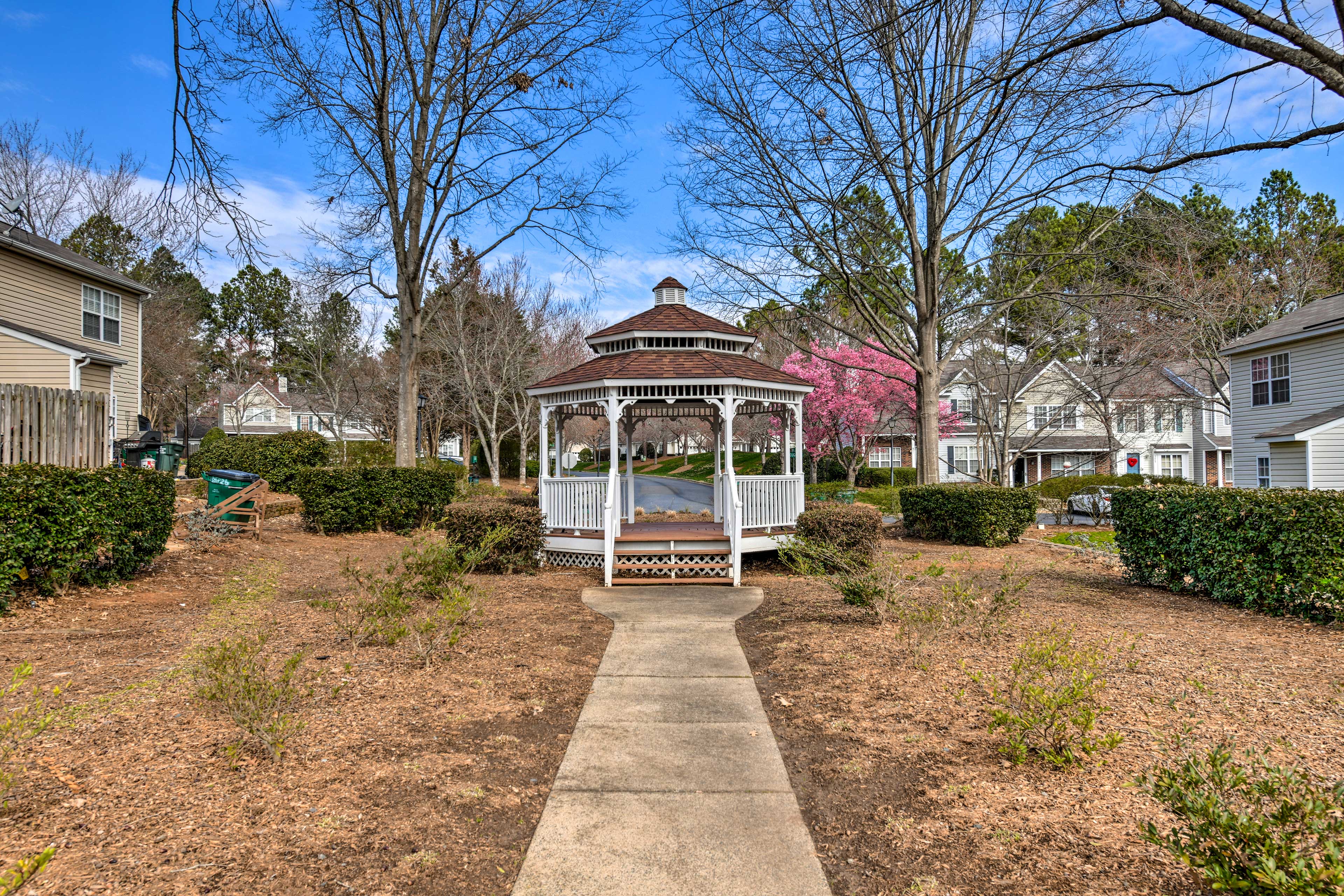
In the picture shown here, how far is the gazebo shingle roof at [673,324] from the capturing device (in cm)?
1256

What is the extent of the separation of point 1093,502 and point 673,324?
13.6 meters

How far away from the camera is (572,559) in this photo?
11742mm

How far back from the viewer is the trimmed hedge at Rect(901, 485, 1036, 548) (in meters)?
14.1

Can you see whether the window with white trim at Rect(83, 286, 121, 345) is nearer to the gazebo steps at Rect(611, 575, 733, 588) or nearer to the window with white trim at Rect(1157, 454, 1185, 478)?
the gazebo steps at Rect(611, 575, 733, 588)

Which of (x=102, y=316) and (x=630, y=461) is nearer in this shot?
(x=630, y=461)

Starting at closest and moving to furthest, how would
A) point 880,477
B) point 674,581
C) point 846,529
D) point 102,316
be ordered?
point 846,529 < point 674,581 < point 102,316 < point 880,477

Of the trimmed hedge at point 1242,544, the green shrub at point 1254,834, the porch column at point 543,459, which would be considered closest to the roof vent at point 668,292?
the porch column at point 543,459

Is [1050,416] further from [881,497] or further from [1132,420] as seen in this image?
[881,497]

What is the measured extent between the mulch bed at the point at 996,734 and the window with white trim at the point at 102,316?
20.9 metres

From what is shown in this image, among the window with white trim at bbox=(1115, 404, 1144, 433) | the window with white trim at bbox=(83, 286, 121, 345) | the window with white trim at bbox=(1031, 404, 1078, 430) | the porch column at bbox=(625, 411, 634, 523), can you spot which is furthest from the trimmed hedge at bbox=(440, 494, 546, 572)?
the window with white trim at bbox=(1115, 404, 1144, 433)

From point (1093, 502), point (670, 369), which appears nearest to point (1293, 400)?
point (1093, 502)

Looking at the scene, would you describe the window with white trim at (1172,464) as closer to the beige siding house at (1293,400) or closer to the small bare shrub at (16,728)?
the beige siding house at (1293,400)

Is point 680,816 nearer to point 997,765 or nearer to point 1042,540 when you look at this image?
point 997,765

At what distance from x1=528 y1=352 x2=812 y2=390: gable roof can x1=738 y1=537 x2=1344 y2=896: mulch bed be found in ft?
15.3
